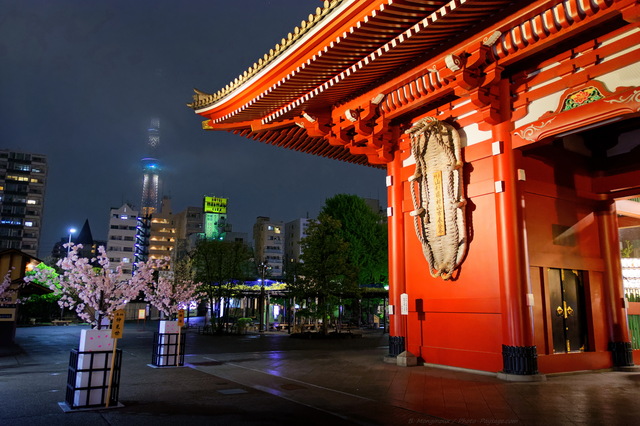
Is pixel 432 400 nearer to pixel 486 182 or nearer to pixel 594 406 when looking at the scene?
pixel 594 406

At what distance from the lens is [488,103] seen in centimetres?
1105

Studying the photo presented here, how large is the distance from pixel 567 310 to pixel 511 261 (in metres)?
2.77

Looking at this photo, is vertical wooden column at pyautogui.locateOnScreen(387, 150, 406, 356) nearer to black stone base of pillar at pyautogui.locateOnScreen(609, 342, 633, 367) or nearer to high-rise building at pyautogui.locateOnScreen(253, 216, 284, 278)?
black stone base of pillar at pyautogui.locateOnScreen(609, 342, 633, 367)

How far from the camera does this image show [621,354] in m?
12.1

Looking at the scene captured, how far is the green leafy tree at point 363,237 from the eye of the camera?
130 ft

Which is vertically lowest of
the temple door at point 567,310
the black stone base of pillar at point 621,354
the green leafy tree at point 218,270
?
the black stone base of pillar at point 621,354

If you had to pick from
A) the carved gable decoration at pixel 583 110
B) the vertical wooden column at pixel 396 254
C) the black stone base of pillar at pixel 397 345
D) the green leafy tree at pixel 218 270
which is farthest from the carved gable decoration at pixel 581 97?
the green leafy tree at pixel 218 270

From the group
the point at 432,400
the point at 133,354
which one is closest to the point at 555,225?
the point at 432,400

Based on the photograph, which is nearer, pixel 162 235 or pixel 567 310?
pixel 567 310

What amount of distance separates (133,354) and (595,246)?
15.9 m

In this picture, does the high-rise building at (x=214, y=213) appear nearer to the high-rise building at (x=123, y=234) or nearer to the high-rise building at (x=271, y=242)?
the high-rise building at (x=271, y=242)

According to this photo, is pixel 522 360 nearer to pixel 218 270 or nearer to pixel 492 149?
pixel 492 149

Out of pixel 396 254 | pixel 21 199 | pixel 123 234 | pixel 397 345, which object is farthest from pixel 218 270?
pixel 21 199

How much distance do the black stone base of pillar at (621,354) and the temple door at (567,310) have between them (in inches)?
41.3
